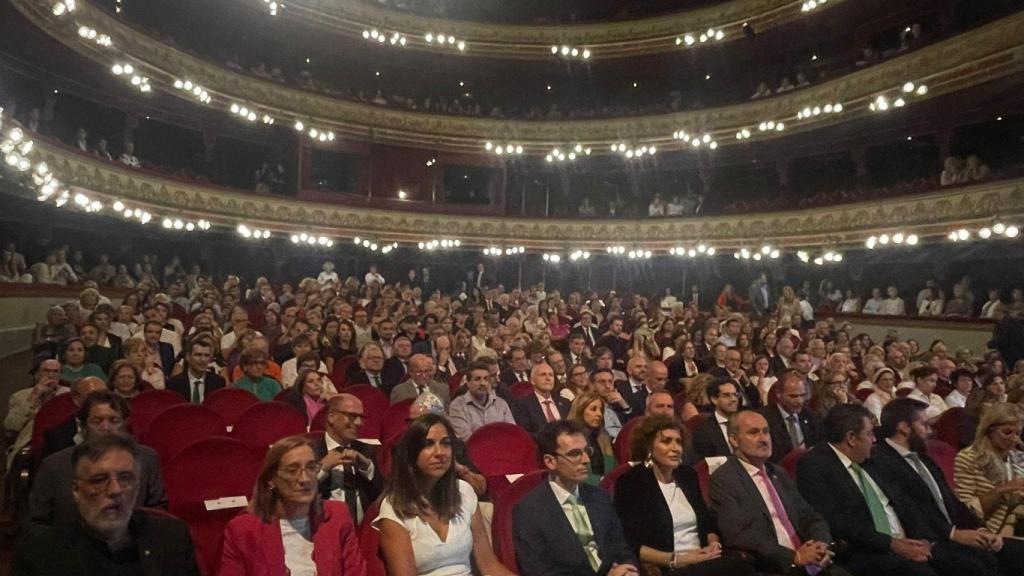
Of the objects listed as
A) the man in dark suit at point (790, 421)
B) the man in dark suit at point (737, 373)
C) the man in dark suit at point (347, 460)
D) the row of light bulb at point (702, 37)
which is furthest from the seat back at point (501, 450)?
the row of light bulb at point (702, 37)

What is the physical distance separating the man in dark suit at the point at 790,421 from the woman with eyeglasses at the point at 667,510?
1.45 metres

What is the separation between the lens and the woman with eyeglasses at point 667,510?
3012 mm

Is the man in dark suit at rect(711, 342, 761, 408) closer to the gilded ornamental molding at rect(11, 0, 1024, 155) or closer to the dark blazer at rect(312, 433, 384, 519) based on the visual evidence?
the dark blazer at rect(312, 433, 384, 519)

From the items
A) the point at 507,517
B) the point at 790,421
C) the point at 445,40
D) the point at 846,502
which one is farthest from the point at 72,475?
the point at 445,40

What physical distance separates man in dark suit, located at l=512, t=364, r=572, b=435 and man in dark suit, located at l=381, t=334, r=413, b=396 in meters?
1.37

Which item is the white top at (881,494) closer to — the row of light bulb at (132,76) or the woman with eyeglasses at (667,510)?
the woman with eyeglasses at (667,510)

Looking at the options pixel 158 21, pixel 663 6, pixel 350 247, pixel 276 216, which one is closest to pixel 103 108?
pixel 158 21

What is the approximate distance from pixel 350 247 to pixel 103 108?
6.50 metres

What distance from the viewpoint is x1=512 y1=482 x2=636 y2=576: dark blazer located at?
281 centimetres

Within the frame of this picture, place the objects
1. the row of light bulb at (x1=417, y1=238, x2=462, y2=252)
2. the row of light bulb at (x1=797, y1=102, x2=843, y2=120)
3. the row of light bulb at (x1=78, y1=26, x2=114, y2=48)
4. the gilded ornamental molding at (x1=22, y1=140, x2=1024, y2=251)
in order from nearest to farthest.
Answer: the row of light bulb at (x1=78, y1=26, x2=114, y2=48) → the gilded ornamental molding at (x1=22, y1=140, x2=1024, y2=251) → the row of light bulb at (x1=797, y1=102, x2=843, y2=120) → the row of light bulb at (x1=417, y1=238, x2=462, y2=252)

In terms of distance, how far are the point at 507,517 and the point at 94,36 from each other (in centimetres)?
1242

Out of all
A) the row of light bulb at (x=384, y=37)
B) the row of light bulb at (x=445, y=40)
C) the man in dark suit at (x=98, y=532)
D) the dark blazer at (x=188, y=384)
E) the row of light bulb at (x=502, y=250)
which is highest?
the row of light bulb at (x=445, y=40)

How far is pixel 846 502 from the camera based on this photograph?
3.39 meters

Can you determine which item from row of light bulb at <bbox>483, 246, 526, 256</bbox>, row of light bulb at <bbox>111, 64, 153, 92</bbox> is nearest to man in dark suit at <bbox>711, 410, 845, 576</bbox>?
row of light bulb at <bbox>111, 64, 153, 92</bbox>
